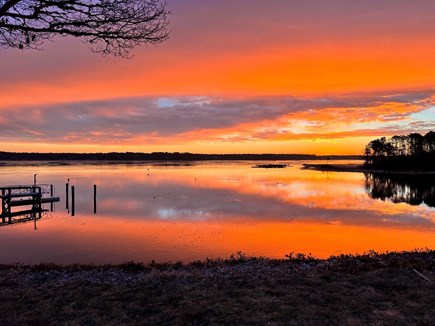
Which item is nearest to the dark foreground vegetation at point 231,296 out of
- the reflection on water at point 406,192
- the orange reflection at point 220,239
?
the orange reflection at point 220,239

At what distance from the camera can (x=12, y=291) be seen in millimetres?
9992

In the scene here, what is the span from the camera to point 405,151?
19000cm

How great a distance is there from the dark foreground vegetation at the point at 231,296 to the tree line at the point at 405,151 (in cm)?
11913

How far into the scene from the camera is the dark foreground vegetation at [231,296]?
25.3 feet

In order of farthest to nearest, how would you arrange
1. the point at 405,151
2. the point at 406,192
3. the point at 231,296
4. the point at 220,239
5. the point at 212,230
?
the point at 405,151 < the point at 406,192 < the point at 212,230 < the point at 220,239 < the point at 231,296

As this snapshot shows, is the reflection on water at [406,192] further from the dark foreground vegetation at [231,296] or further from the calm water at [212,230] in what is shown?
the dark foreground vegetation at [231,296]

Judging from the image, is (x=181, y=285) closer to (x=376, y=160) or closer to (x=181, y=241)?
(x=181, y=241)

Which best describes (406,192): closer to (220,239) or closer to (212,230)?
(212,230)

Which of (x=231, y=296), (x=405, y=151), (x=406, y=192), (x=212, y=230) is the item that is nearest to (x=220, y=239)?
(x=212, y=230)

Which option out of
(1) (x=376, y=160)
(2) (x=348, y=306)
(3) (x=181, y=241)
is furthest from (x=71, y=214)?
(1) (x=376, y=160)

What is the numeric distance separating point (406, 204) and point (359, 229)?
18.2 m

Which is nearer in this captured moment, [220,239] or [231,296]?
[231,296]

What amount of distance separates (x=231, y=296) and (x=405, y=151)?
202m

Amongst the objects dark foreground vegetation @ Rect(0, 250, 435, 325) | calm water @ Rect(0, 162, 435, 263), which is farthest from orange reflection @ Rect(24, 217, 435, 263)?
dark foreground vegetation @ Rect(0, 250, 435, 325)
